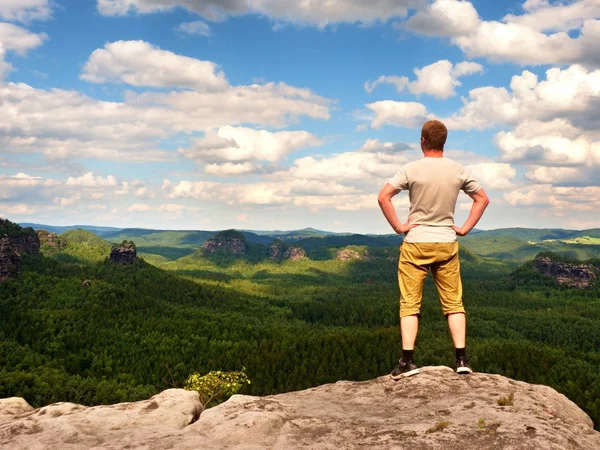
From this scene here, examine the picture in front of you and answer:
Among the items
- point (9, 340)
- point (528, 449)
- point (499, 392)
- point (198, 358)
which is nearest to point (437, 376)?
point (499, 392)

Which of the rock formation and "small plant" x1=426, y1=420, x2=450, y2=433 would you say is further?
"small plant" x1=426, y1=420, x2=450, y2=433

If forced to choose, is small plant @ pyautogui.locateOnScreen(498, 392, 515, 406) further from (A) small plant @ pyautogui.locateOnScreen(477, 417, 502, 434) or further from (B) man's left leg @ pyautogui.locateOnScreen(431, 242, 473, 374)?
(B) man's left leg @ pyautogui.locateOnScreen(431, 242, 473, 374)

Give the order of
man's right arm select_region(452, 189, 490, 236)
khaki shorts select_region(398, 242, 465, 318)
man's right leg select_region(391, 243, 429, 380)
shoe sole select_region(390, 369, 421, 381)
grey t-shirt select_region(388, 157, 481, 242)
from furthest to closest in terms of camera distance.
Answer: shoe sole select_region(390, 369, 421, 381) → man's right arm select_region(452, 189, 490, 236) → man's right leg select_region(391, 243, 429, 380) → khaki shorts select_region(398, 242, 465, 318) → grey t-shirt select_region(388, 157, 481, 242)

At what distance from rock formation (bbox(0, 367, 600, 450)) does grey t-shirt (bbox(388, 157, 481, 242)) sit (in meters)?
4.68

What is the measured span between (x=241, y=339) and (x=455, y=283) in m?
170

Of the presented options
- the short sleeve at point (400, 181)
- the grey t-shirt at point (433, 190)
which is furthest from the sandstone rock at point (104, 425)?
the short sleeve at point (400, 181)

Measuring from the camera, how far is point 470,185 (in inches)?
537

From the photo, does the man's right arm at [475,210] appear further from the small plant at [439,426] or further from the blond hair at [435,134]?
the small plant at [439,426]

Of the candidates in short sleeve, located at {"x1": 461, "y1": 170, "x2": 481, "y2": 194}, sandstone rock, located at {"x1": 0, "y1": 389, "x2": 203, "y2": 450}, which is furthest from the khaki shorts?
sandstone rock, located at {"x1": 0, "y1": 389, "x2": 203, "y2": 450}

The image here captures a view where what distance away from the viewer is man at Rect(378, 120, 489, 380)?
1325 cm

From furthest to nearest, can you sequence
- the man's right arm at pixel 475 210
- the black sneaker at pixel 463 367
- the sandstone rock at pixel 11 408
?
the sandstone rock at pixel 11 408 → the black sneaker at pixel 463 367 → the man's right arm at pixel 475 210

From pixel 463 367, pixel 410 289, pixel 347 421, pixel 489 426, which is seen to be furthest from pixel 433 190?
pixel 347 421

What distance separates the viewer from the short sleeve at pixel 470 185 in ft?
44.4

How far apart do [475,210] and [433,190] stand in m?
1.78
